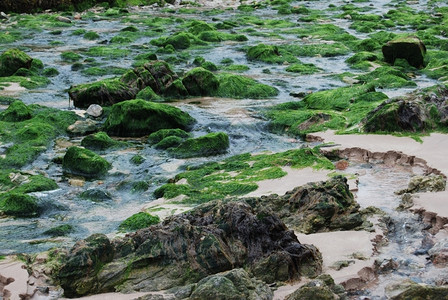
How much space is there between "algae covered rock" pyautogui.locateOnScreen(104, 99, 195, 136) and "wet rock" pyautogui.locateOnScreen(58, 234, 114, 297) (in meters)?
6.21

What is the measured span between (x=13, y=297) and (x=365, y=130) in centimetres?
716

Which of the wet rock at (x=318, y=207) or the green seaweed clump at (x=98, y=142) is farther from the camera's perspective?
the green seaweed clump at (x=98, y=142)

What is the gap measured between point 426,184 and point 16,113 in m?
8.35

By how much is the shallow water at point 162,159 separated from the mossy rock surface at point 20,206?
141 millimetres

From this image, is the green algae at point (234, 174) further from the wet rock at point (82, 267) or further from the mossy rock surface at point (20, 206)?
the wet rock at point (82, 267)

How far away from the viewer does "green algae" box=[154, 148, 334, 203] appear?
9.02 meters

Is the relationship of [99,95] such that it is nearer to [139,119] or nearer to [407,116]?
[139,119]

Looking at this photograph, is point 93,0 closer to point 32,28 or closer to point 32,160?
point 32,28

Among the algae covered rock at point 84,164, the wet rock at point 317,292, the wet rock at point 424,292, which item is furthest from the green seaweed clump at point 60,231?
the wet rock at point 424,292

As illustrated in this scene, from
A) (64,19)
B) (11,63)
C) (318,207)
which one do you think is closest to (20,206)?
(318,207)

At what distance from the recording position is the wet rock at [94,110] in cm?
1326

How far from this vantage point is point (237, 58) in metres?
19.4

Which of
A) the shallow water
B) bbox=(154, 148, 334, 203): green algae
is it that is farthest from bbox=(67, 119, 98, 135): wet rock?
bbox=(154, 148, 334, 203): green algae

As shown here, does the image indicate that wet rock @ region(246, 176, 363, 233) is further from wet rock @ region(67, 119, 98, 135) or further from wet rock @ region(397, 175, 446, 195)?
wet rock @ region(67, 119, 98, 135)
